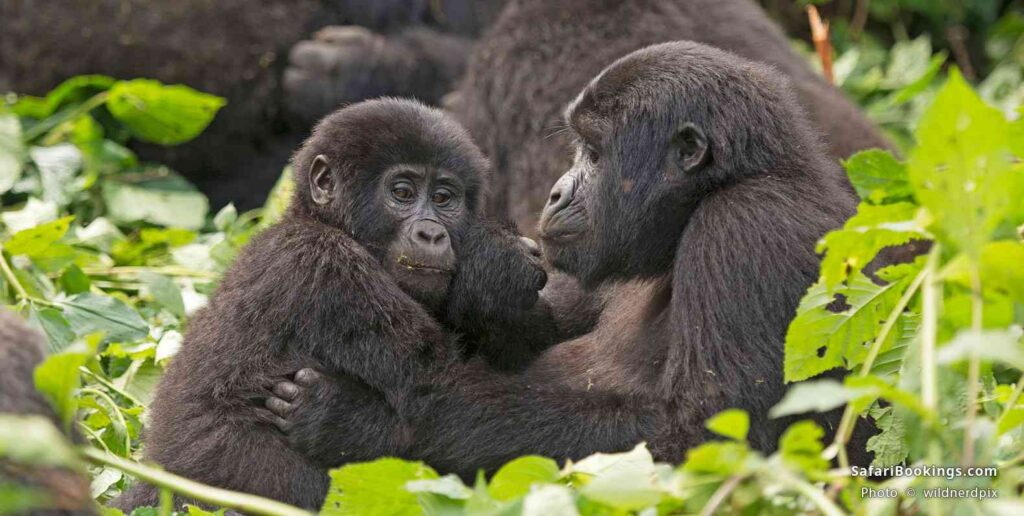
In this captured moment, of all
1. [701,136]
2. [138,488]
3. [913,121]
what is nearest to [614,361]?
[701,136]

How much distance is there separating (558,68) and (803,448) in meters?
3.11

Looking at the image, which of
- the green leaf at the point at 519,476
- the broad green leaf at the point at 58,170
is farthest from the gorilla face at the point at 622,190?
the broad green leaf at the point at 58,170

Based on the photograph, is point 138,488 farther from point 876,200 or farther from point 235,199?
point 235,199

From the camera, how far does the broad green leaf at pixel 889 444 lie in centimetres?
275

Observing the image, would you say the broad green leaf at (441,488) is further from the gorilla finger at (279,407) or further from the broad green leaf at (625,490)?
the gorilla finger at (279,407)

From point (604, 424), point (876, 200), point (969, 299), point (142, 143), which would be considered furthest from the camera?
point (142, 143)

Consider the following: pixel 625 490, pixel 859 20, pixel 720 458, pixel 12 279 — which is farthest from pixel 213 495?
pixel 859 20

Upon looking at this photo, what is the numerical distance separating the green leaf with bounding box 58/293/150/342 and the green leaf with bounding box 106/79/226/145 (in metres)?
1.61

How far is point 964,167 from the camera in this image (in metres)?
2.00

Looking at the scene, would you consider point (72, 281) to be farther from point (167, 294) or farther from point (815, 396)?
point (815, 396)

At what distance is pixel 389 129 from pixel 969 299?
5.29 feet

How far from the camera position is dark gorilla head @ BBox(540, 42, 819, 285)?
3008 mm

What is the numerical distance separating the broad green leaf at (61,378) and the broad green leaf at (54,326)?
149 centimetres

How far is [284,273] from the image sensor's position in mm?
2961
